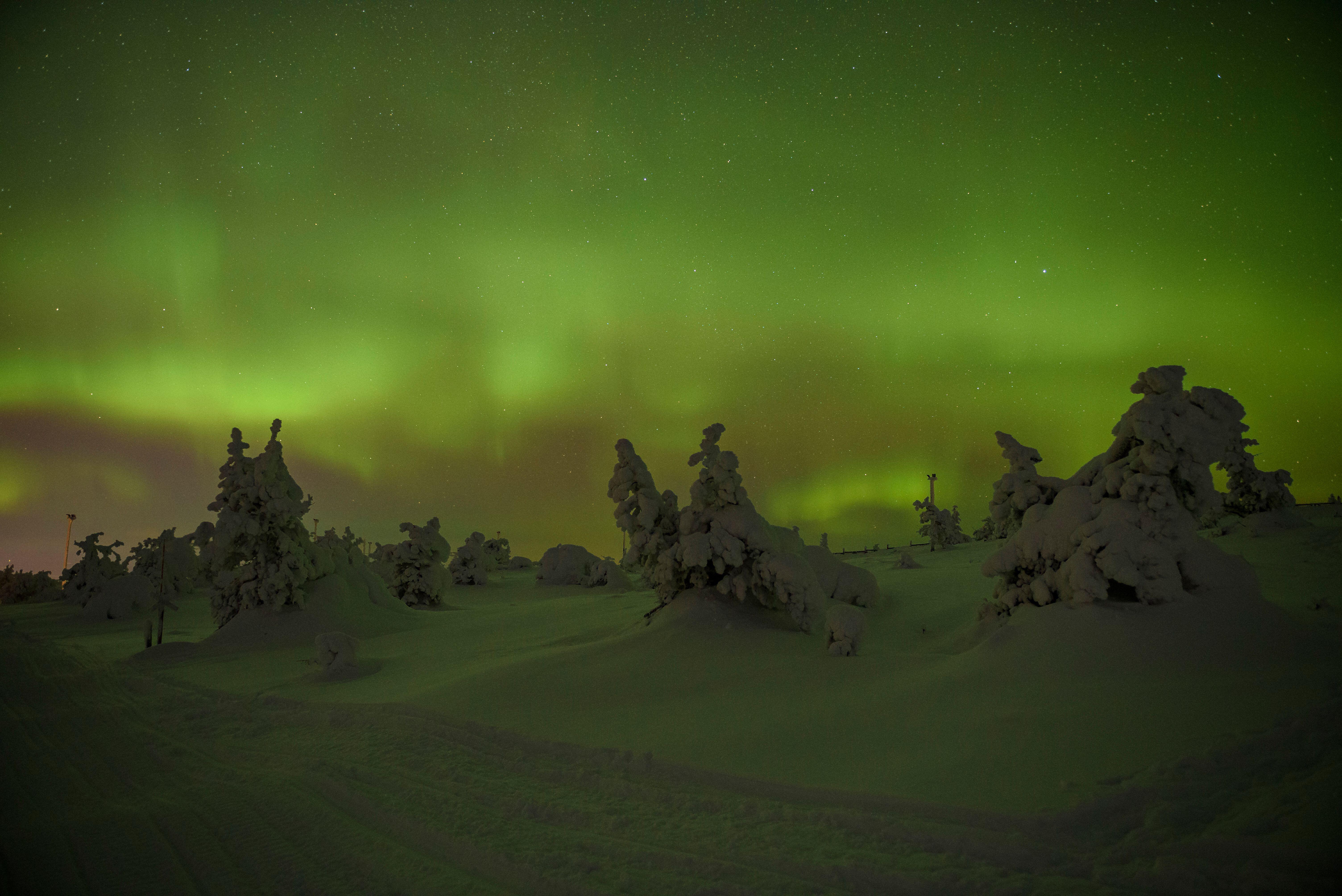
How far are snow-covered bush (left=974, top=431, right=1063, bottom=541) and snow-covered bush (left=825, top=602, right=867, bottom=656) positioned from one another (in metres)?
3.21

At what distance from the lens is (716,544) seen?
A: 43.2 ft

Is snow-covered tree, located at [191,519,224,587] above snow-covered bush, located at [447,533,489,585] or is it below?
above

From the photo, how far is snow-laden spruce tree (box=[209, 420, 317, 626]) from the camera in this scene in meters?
19.5

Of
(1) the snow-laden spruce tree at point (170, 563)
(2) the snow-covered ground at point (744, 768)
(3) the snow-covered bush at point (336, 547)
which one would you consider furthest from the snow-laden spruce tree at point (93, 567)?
(2) the snow-covered ground at point (744, 768)

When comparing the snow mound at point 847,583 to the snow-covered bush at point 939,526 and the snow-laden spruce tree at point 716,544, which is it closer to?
the snow-laden spruce tree at point 716,544

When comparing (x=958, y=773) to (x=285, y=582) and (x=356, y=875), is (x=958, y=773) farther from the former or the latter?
(x=285, y=582)

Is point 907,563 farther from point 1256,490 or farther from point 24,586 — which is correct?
point 24,586

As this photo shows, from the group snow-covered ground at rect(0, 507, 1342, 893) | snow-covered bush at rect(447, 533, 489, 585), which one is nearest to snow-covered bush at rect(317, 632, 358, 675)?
snow-covered ground at rect(0, 507, 1342, 893)

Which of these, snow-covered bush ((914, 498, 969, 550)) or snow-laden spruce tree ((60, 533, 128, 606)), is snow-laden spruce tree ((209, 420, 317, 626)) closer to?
snow-laden spruce tree ((60, 533, 128, 606))

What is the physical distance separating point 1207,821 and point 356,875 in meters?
5.88

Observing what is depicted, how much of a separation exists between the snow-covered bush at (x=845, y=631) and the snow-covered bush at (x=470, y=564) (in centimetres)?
3103

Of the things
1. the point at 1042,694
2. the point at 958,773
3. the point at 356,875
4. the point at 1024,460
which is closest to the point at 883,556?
the point at 1024,460

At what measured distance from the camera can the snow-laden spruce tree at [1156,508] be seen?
896 centimetres

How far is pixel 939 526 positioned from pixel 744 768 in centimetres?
3299
